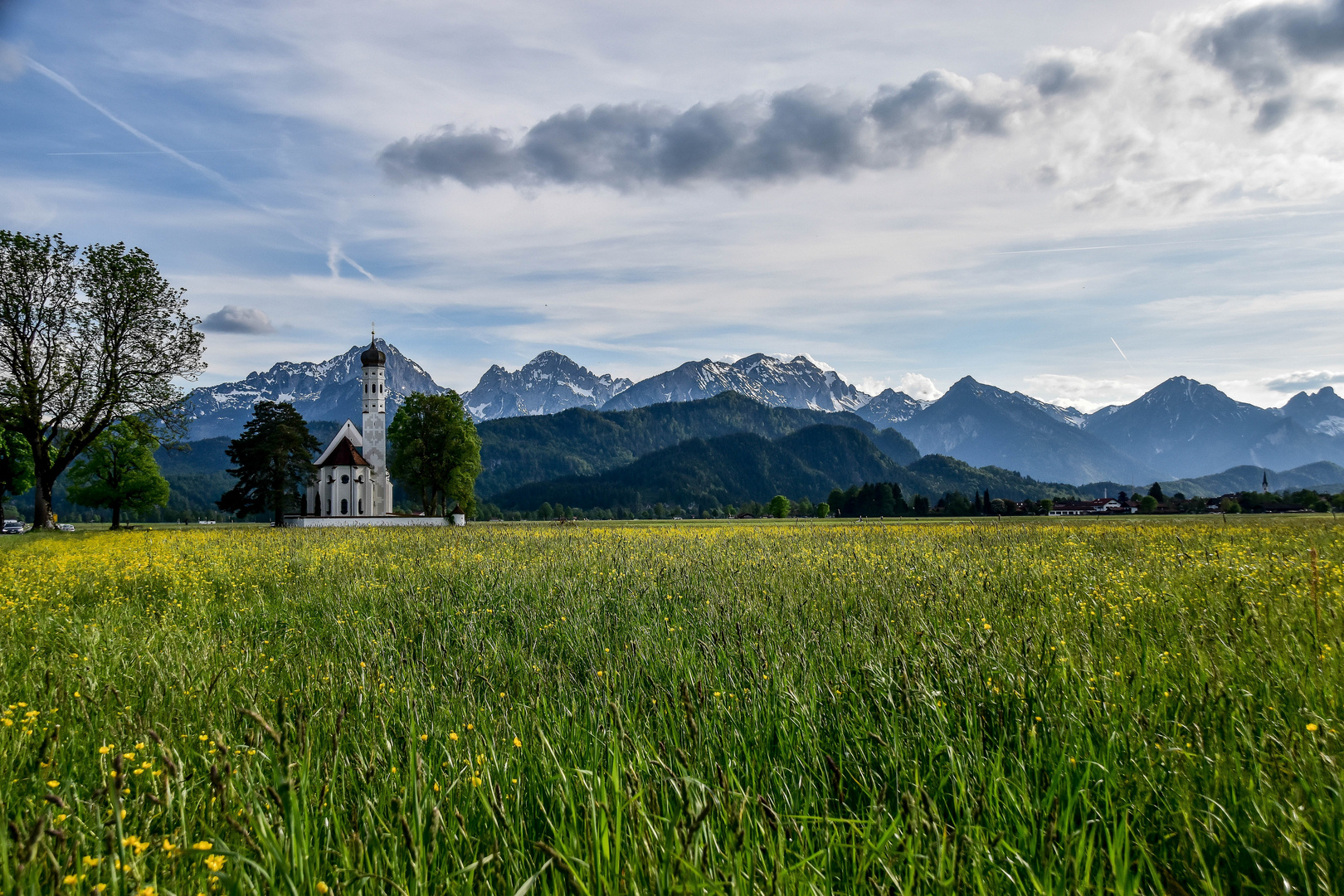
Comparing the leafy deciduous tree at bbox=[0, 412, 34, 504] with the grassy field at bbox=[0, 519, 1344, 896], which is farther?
the leafy deciduous tree at bbox=[0, 412, 34, 504]

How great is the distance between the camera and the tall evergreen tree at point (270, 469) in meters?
59.7

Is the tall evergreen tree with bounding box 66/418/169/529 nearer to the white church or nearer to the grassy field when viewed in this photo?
the white church

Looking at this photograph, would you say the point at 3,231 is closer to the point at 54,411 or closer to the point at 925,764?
the point at 54,411

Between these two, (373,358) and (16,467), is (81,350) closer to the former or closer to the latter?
(16,467)

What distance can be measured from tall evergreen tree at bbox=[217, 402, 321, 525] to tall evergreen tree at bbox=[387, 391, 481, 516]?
27.3 ft

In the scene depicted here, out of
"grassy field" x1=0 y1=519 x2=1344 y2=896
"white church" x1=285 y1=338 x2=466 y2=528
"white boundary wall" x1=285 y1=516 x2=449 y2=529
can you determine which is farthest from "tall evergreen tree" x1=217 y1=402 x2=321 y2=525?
"grassy field" x1=0 y1=519 x2=1344 y2=896

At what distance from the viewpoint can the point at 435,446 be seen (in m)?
63.0

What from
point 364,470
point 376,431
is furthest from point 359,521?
point 376,431

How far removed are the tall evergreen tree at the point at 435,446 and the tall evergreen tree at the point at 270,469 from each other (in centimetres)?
833

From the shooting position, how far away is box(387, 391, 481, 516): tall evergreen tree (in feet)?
206

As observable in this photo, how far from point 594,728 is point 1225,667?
421cm

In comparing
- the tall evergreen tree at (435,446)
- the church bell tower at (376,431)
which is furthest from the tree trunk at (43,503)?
the church bell tower at (376,431)

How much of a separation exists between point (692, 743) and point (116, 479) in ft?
289

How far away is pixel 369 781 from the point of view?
2.62 meters
